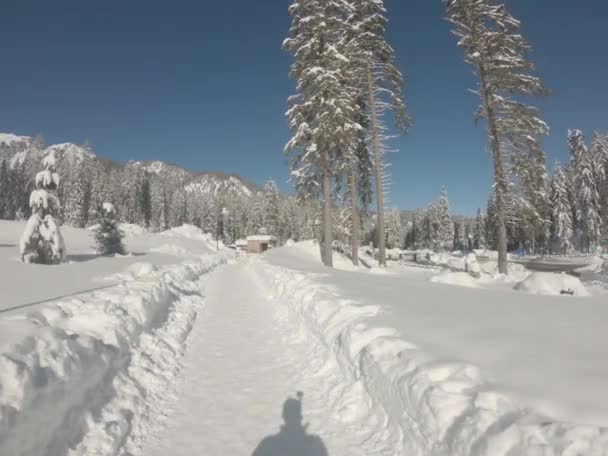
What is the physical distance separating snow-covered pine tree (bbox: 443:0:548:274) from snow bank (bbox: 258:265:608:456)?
13.2 meters

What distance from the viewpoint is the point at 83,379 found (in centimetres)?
410

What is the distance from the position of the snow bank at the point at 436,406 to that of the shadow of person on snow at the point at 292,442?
1.93 ft

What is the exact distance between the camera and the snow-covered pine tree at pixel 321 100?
59.2 feet

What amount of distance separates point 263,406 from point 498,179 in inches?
599

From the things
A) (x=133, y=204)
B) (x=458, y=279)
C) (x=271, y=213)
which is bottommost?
(x=458, y=279)

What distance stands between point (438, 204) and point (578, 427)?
86657mm

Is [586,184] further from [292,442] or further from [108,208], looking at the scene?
[292,442]

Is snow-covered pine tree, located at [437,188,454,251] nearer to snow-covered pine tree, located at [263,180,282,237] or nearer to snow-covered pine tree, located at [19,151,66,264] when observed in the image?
snow-covered pine tree, located at [263,180,282,237]

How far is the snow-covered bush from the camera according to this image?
2988cm

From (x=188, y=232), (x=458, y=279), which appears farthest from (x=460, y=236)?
(x=458, y=279)

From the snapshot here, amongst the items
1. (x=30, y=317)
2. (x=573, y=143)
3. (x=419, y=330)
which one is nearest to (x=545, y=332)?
(x=419, y=330)

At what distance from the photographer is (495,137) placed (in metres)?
15.7

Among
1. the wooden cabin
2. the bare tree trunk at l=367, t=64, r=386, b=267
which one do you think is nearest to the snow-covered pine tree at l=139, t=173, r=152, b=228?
the wooden cabin

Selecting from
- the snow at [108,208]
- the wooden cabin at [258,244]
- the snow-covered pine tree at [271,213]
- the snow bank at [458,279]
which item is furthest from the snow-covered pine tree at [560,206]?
the snow at [108,208]
